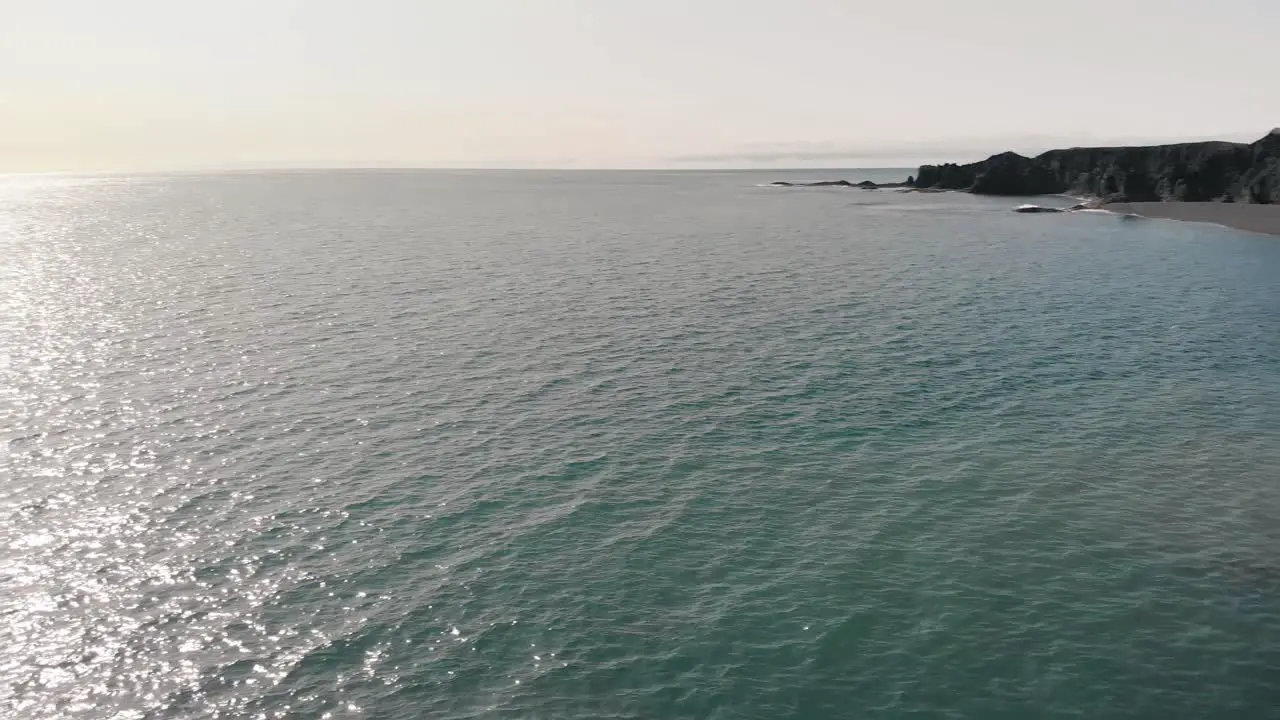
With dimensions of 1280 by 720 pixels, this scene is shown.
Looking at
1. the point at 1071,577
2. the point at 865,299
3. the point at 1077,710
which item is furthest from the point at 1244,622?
the point at 865,299

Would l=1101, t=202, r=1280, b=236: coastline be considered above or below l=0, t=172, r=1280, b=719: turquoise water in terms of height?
above

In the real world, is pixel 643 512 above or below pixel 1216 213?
below

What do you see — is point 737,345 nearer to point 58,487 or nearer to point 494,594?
point 494,594

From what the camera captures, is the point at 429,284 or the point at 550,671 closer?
the point at 550,671

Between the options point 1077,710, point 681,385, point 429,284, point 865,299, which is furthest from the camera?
point 429,284

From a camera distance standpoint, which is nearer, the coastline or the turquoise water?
the turquoise water
